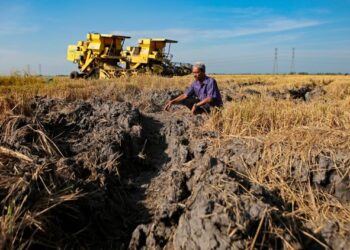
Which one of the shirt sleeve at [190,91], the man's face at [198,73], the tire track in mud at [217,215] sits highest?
the man's face at [198,73]

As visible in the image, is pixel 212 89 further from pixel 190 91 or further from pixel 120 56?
pixel 120 56

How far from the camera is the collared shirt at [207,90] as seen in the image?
7.25 metres

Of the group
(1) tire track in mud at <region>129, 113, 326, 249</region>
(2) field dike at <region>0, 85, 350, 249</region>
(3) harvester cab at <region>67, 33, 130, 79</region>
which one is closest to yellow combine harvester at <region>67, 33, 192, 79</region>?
(3) harvester cab at <region>67, 33, 130, 79</region>

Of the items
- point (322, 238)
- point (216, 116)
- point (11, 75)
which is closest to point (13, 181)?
point (322, 238)

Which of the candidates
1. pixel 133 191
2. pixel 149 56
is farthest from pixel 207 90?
A: pixel 149 56

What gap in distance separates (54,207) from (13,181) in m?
0.41

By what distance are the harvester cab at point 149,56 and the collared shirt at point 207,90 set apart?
17.1 meters

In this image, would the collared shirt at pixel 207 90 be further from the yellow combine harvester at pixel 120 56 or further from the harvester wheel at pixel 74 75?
the harvester wheel at pixel 74 75

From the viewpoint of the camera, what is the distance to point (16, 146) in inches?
183

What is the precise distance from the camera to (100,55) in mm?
25016

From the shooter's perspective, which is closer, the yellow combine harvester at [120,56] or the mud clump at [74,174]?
the mud clump at [74,174]

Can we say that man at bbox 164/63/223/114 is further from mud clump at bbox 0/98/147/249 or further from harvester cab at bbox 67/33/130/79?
harvester cab at bbox 67/33/130/79

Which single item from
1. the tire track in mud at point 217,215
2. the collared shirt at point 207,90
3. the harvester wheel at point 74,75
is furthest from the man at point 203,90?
the harvester wheel at point 74,75

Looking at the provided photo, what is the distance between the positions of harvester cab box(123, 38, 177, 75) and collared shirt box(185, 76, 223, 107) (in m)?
17.1
